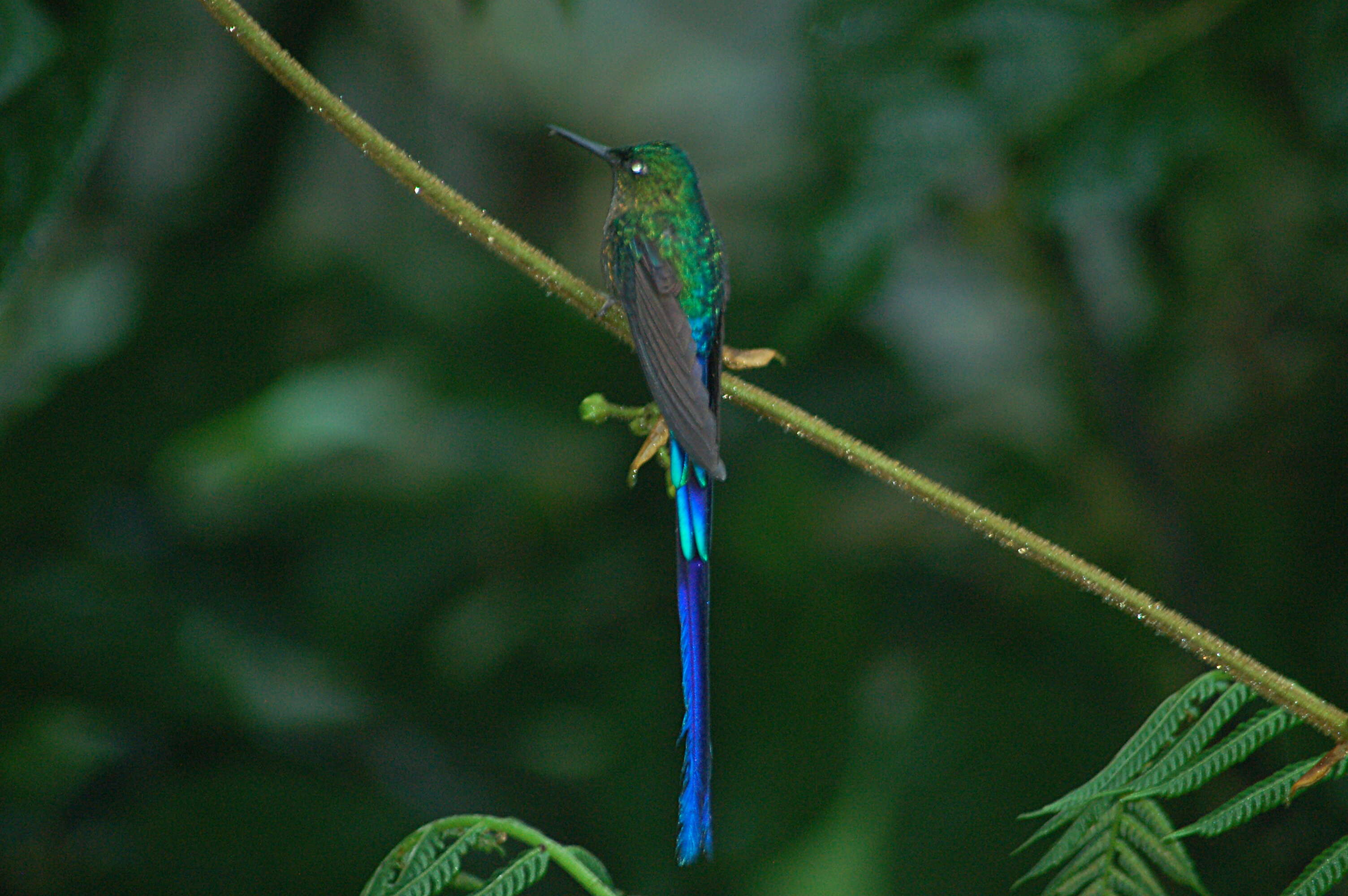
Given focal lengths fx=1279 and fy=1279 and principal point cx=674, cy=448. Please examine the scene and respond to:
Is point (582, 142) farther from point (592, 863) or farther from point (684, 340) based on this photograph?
point (592, 863)

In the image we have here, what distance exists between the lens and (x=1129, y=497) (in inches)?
94.0

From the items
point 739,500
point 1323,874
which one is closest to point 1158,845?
point 1323,874

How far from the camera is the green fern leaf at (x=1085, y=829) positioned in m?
0.89

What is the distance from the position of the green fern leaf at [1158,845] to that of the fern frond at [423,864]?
0.45 m

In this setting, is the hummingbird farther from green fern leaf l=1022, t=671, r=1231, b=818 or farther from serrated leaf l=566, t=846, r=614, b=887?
green fern leaf l=1022, t=671, r=1231, b=818

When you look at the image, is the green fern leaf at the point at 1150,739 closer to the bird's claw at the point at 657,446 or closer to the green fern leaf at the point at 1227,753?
the green fern leaf at the point at 1227,753

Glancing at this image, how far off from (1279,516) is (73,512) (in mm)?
2116

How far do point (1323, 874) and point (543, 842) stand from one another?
50cm

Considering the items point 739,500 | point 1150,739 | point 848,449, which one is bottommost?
point 1150,739

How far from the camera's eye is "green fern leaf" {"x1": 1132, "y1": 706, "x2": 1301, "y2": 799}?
0.81 meters

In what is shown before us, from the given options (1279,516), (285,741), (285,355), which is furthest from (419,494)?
(1279,516)

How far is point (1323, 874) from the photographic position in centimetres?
77

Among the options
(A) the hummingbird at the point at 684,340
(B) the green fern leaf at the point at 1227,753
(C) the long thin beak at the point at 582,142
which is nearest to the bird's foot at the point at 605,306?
(A) the hummingbird at the point at 684,340

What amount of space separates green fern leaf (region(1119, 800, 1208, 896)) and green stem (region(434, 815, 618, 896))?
0.36 m
